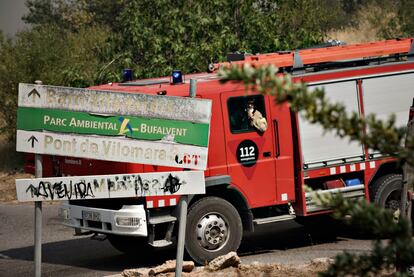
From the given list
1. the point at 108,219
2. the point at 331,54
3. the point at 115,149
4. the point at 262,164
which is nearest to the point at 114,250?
the point at 108,219

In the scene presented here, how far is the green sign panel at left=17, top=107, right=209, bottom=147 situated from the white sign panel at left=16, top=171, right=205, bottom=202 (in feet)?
1.05

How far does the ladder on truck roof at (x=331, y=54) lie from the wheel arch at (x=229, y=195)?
1.57 meters

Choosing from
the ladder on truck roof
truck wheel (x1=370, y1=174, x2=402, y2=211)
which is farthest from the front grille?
truck wheel (x1=370, y1=174, x2=402, y2=211)

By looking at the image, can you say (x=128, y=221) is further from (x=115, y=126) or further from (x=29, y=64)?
(x=29, y=64)

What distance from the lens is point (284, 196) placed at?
12.4 meters

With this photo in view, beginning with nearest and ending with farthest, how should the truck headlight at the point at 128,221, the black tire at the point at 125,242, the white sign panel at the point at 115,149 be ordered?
1. the white sign panel at the point at 115,149
2. the truck headlight at the point at 128,221
3. the black tire at the point at 125,242

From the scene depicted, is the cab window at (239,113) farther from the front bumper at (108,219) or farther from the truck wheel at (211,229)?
the front bumper at (108,219)

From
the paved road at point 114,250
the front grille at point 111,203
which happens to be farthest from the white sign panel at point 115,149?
the paved road at point 114,250

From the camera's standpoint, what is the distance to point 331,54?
519 inches

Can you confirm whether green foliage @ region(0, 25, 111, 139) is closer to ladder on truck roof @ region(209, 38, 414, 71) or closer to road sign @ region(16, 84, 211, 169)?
ladder on truck roof @ region(209, 38, 414, 71)

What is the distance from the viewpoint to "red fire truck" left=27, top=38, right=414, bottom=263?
1172 centimetres

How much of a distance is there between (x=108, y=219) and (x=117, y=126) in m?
2.89

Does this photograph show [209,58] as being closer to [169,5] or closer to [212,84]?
[169,5]

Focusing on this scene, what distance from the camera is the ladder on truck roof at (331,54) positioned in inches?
498
